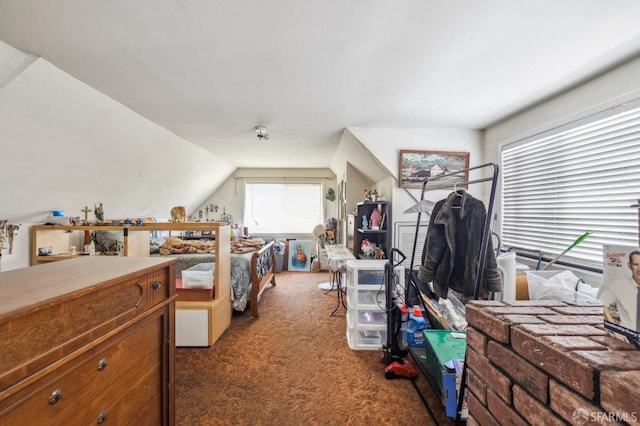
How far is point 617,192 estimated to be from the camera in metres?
1.71

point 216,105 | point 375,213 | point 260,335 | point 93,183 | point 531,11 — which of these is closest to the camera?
point 531,11

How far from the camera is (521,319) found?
0.73 meters

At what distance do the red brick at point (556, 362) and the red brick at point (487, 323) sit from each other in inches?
1.1

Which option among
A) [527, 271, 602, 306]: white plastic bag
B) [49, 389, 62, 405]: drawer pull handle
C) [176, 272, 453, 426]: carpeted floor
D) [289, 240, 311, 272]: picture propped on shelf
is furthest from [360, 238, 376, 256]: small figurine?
[49, 389, 62, 405]: drawer pull handle

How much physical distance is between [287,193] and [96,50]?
447 centimetres

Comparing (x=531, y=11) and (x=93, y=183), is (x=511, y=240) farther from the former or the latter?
(x=93, y=183)

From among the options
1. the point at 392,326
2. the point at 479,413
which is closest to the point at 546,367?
the point at 479,413

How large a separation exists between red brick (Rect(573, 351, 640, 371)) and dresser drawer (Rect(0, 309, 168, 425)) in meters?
1.23

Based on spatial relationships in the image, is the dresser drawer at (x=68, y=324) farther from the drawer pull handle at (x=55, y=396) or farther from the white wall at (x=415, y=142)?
the white wall at (x=415, y=142)

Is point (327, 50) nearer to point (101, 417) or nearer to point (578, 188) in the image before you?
point (101, 417)

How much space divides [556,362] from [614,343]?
149mm

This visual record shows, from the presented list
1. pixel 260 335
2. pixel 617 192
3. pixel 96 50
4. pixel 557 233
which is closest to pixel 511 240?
pixel 557 233

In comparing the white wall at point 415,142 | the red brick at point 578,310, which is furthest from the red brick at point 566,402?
the white wall at point 415,142

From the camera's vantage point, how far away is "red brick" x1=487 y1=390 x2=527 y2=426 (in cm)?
67
